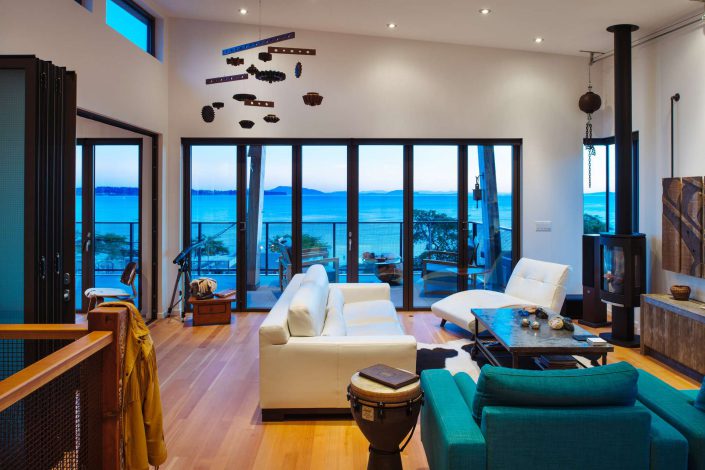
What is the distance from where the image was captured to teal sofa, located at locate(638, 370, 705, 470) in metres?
1.98

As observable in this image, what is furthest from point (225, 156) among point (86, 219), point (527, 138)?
point (527, 138)

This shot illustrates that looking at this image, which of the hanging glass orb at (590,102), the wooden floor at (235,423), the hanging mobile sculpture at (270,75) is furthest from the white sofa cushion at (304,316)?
the hanging glass orb at (590,102)

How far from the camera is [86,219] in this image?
6293 mm

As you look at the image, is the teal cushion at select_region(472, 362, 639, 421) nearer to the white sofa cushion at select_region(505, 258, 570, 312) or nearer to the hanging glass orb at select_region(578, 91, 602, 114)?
the white sofa cushion at select_region(505, 258, 570, 312)

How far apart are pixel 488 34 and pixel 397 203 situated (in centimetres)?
236

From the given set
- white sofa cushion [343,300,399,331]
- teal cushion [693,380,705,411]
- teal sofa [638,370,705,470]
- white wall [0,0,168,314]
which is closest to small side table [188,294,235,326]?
white wall [0,0,168,314]

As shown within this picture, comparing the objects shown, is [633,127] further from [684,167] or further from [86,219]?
[86,219]

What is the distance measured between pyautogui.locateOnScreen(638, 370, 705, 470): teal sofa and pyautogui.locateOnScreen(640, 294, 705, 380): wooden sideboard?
1929 millimetres

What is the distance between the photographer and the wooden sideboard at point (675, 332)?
13.2 ft

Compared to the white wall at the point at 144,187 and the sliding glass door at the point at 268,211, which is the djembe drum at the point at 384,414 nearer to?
the sliding glass door at the point at 268,211

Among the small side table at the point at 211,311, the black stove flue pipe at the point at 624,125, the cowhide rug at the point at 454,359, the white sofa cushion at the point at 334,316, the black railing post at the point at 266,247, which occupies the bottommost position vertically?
the cowhide rug at the point at 454,359

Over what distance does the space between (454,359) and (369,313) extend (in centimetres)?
90

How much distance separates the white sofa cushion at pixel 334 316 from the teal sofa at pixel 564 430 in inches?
66.3

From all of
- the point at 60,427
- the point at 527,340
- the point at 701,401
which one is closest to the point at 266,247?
the point at 527,340
